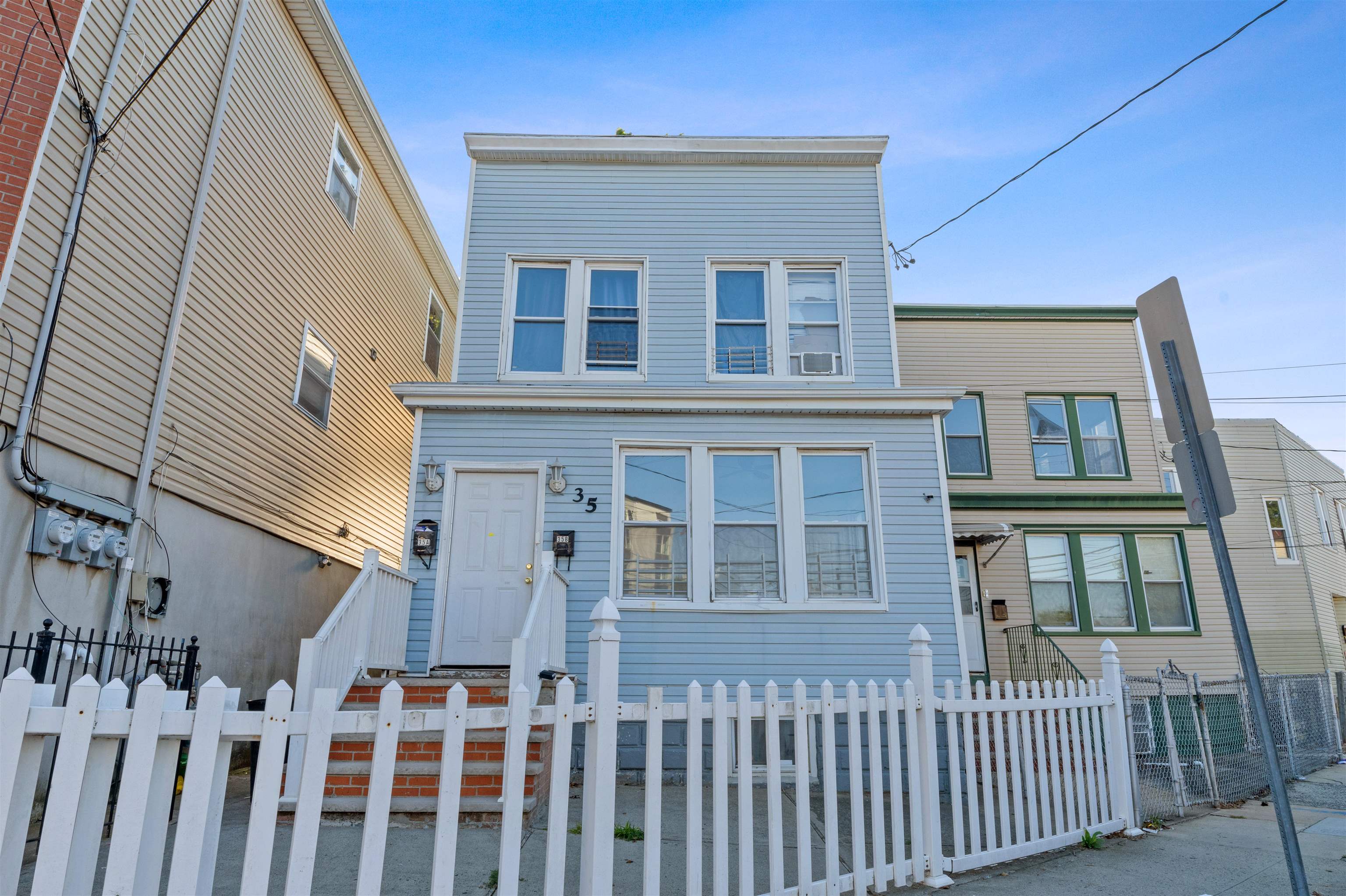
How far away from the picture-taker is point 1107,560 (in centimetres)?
1220

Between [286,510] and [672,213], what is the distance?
6.51 m

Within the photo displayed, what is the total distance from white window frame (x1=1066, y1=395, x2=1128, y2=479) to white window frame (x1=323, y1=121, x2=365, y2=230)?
1249cm

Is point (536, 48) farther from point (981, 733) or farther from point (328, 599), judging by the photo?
point (981, 733)

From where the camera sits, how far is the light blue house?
26.2 ft

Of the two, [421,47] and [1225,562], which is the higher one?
[421,47]

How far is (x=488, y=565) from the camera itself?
8.09m

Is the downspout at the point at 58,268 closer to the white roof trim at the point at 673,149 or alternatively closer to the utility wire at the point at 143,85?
the utility wire at the point at 143,85

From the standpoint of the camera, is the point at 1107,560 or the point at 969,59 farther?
the point at 1107,560

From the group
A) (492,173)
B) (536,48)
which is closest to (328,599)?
(492,173)

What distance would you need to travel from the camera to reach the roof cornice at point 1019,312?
520 inches

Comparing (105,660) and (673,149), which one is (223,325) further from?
(673,149)

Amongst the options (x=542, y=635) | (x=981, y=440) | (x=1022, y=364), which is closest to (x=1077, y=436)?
(x=1022, y=364)

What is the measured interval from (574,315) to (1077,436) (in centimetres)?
911

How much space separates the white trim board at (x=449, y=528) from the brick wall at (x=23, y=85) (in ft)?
13.8
